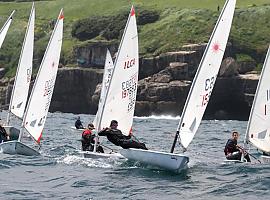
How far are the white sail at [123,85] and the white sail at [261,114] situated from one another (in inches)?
181

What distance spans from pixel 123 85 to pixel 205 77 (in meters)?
4.56

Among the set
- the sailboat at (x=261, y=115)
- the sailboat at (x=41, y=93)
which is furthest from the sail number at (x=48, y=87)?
the sailboat at (x=261, y=115)

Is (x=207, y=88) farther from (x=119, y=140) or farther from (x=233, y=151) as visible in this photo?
(x=233, y=151)

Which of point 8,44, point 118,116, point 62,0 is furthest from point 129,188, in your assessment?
point 62,0

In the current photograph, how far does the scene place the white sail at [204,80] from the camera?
2152cm

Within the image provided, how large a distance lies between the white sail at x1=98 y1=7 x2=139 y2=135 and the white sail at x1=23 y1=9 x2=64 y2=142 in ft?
9.92

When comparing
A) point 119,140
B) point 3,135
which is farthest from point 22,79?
point 119,140

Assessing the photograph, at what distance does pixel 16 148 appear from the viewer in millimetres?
26000

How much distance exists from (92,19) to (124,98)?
97.3 m

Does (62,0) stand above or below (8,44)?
above

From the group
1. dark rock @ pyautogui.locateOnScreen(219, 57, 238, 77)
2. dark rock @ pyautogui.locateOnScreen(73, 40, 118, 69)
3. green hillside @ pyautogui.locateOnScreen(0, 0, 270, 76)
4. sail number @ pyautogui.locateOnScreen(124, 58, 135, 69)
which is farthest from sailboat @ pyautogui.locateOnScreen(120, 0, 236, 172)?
dark rock @ pyautogui.locateOnScreen(73, 40, 118, 69)

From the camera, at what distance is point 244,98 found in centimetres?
8538

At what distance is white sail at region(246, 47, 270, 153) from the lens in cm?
2391

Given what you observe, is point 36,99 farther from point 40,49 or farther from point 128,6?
point 128,6
